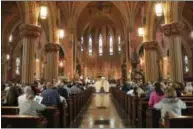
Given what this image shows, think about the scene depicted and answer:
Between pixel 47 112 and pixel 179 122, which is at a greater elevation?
pixel 179 122

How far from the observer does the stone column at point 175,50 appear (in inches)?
604

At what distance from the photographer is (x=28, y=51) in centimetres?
1645

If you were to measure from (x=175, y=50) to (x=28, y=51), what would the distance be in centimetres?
901

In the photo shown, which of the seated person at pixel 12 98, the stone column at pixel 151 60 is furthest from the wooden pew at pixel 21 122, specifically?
the stone column at pixel 151 60

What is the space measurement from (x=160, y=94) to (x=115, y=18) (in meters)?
37.6

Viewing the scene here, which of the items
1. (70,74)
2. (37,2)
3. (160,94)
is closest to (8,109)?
(160,94)

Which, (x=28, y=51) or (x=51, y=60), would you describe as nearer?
(x=28, y=51)

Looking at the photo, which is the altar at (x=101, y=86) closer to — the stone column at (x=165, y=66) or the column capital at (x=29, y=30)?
the column capital at (x=29, y=30)

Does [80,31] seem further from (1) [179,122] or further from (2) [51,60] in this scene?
(1) [179,122]

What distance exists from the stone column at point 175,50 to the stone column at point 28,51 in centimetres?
828

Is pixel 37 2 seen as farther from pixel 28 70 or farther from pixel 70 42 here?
pixel 70 42

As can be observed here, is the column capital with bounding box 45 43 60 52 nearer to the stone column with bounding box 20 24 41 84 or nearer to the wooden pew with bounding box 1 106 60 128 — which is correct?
the stone column with bounding box 20 24 41 84

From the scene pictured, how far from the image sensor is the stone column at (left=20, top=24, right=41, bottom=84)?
16.2 m

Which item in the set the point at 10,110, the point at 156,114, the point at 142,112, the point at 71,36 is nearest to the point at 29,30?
the point at 142,112
